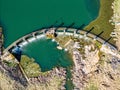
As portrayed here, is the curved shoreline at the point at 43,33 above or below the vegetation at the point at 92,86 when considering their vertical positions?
above

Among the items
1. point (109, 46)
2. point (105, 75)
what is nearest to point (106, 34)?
point (109, 46)

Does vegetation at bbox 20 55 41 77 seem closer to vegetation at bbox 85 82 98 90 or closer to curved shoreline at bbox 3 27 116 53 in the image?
curved shoreline at bbox 3 27 116 53

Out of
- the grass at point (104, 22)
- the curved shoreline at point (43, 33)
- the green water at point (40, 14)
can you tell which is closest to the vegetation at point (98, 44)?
the curved shoreline at point (43, 33)

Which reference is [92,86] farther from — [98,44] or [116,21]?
[116,21]

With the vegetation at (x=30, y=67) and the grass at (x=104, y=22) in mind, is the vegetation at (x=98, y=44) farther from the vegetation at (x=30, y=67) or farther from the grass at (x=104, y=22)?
the vegetation at (x=30, y=67)

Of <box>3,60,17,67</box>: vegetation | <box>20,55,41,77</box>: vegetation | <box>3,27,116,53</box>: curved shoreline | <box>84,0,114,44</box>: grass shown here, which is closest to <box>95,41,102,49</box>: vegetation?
<box>3,27,116,53</box>: curved shoreline

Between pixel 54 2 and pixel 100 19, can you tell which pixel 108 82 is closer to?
pixel 100 19
